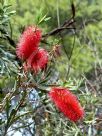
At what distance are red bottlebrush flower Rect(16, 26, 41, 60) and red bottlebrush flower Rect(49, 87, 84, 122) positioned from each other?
0.18m

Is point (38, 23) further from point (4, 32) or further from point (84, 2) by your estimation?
point (84, 2)

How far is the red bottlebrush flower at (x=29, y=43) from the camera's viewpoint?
171cm

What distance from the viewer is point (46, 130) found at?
3.20 meters

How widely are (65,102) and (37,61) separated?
192 mm

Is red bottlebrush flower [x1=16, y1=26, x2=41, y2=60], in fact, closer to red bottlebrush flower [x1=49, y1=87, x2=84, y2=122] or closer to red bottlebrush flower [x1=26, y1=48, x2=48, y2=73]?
red bottlebrush flower [x1=26, y1=48, x2=48, y2=73]

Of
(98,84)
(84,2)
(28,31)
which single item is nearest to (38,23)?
(28,31)

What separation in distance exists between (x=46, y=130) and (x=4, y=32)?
3.97ft

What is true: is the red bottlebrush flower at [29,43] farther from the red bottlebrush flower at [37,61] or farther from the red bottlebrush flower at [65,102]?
the red bottlebrush flower at [65,102]

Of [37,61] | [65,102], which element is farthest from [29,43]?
[65,102]

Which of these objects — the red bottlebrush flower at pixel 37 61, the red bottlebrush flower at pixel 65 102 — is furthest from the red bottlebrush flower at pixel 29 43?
the red bottlebrush flower at pixel 65 102

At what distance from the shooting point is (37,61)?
68.6 inches

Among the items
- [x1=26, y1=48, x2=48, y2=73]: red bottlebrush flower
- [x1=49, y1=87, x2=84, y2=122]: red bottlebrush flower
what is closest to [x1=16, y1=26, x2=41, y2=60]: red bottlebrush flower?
[x1=26, y1=48, x2=48, y2=73]: red bottlebrush flower

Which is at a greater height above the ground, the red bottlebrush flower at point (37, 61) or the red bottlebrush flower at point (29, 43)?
the red bottlebrush flower at point (29, 43)

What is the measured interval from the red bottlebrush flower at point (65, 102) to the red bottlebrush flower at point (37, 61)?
11 cm
